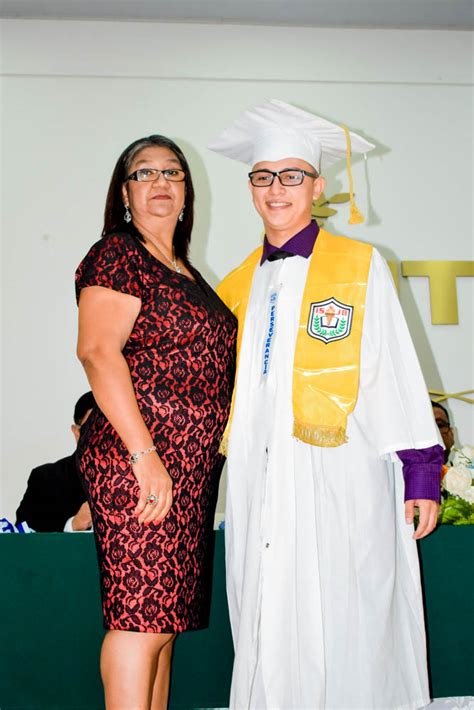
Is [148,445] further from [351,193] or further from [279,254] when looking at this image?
[351,193]

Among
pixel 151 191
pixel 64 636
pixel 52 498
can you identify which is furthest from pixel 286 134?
pixel 52 498

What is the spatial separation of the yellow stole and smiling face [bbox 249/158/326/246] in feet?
0.45

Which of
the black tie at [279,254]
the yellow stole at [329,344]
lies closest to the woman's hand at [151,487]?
the yellow stole at [329,344]

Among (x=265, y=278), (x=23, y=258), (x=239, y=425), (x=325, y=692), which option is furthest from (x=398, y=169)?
(x=325, y=692)

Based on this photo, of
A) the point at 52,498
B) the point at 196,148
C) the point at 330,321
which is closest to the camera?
the point at 330,321

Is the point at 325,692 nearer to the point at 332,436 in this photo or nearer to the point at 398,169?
the point at 332,436

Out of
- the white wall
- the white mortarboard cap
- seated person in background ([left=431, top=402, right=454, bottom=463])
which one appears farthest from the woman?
the white wall

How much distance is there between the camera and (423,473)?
7.07 ft

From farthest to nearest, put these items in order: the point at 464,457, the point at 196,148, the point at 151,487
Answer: the point at 196,148 → the point at 464,457 → the point at 151,487

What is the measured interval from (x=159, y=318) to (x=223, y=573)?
92cm

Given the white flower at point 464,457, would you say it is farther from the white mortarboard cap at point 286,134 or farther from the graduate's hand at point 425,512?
the white mortarboard cap at point 286,134

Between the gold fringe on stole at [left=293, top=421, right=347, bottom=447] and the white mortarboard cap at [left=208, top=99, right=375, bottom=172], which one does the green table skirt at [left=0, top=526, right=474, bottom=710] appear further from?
the white mortarboard cap at [left=208, top=99, right=375, bottom=172]

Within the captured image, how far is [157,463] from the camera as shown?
1.96 m

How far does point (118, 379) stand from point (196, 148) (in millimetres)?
4077
